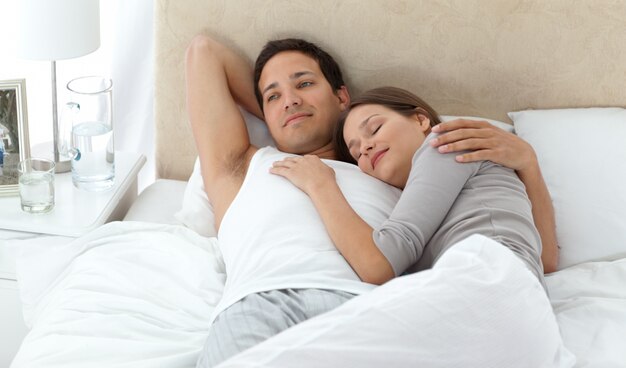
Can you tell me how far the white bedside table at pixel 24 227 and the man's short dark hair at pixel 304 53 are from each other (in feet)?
1.68

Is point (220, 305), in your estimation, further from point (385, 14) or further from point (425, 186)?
point (385, 14)

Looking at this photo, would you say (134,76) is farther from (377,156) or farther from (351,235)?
(351,235)

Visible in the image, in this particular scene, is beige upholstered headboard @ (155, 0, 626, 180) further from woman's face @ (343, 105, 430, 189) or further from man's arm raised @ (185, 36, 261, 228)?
woman's face @ (343, 105, 430, 189)

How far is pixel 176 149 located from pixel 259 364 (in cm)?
131

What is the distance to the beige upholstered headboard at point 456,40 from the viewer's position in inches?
86.1

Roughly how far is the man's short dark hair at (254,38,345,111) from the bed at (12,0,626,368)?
0.06 metres

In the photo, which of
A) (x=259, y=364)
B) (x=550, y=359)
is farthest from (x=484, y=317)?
(x=259, y=364)

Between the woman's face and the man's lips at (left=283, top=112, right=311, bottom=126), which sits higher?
the woman's face

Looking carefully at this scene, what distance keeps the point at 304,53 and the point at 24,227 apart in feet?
2.71

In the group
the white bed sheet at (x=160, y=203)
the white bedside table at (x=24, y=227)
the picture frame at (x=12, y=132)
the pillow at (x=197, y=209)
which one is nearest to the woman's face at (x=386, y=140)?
the pillow at (x=197, y=209)

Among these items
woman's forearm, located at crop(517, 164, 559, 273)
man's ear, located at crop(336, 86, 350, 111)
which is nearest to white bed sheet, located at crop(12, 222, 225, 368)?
man's ear, located at crop(336, 86, 350, 111)

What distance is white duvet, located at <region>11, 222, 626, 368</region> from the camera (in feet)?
5.22

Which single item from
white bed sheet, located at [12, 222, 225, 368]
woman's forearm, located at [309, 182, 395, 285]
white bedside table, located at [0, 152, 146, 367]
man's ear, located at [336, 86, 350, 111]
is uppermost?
man's ear, located at [336, 86, 350, 111]

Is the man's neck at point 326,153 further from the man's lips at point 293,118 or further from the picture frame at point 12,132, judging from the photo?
the picture frame at point 12,132
